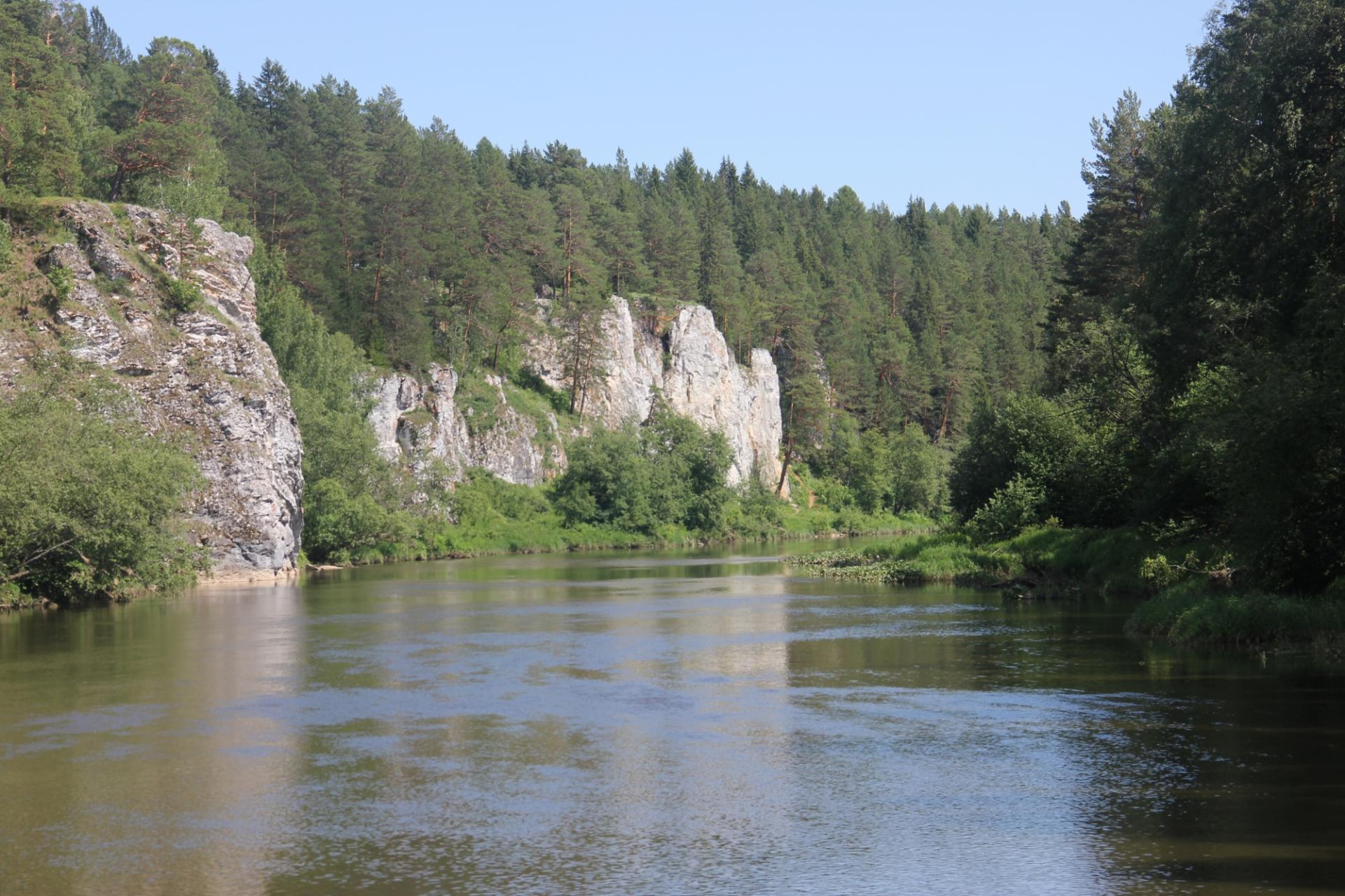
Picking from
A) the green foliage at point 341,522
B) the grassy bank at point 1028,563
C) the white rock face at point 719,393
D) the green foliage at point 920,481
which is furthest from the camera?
the green foliage at point 920,481

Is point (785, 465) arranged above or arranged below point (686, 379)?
below

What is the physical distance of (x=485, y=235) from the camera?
104 metres

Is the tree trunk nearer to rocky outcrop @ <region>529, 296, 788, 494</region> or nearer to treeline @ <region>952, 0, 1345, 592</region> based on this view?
rocky outcrop @ <region>529, 296, 788, 494</region>

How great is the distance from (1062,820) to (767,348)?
118239mm

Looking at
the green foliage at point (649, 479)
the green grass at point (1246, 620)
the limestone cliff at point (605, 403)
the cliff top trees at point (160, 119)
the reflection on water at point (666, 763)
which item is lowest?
the reflection on water at point (666, 763)

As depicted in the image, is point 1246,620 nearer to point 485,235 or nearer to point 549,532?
point 549,532

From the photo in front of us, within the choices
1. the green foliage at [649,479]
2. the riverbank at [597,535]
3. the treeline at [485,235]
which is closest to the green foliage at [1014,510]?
the treeline at [485,235]

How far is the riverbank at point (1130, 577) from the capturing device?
88.0 ft

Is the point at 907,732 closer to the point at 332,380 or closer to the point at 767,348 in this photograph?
the point at 332,380

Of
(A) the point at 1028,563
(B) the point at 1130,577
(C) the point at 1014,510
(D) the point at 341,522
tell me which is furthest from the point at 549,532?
(B) the point at 1130,577

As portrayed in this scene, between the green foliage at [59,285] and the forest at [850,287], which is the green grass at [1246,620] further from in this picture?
the green foliage at [59,285]

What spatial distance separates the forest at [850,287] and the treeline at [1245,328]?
0.09 metres

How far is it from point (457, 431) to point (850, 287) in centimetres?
7070

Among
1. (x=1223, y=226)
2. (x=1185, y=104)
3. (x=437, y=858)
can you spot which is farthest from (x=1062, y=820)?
(x=1185, y=104)
